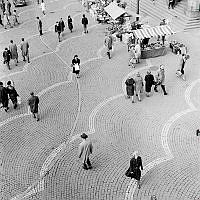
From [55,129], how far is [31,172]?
302cm

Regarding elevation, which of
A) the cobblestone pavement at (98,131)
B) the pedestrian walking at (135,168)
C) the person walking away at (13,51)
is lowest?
the cobblestone pavement at (98,131)

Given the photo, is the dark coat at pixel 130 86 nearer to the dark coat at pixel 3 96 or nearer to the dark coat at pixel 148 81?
the dark coat at pixel 148 81

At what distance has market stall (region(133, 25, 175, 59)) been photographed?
2331 cm

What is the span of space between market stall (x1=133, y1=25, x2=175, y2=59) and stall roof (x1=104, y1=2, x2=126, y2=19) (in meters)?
5.49

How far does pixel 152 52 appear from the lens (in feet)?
77.8

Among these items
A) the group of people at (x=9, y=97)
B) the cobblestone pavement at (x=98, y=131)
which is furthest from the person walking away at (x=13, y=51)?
the group of people at (x=9, y=97)

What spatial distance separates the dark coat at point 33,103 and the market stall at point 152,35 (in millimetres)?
8301

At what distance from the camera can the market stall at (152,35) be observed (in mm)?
23311

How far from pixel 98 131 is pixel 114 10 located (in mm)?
14704

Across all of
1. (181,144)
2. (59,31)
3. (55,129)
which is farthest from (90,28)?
(181,144)

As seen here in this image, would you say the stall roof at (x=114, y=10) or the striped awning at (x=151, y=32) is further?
the stall roof at (x=114, y=10)

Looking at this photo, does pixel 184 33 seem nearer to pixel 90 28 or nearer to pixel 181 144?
pixel 90 28

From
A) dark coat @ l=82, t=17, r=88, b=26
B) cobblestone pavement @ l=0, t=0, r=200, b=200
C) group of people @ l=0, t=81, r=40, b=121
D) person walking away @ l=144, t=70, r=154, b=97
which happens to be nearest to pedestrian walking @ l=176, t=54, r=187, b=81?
cobblestone pavement @ l=0, t=0, r=200, b=200

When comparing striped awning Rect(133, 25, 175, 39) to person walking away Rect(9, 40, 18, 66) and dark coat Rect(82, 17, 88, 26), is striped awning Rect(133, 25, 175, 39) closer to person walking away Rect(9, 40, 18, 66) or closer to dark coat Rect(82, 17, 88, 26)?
dark coat Rect(82, 17, 88, 26)
